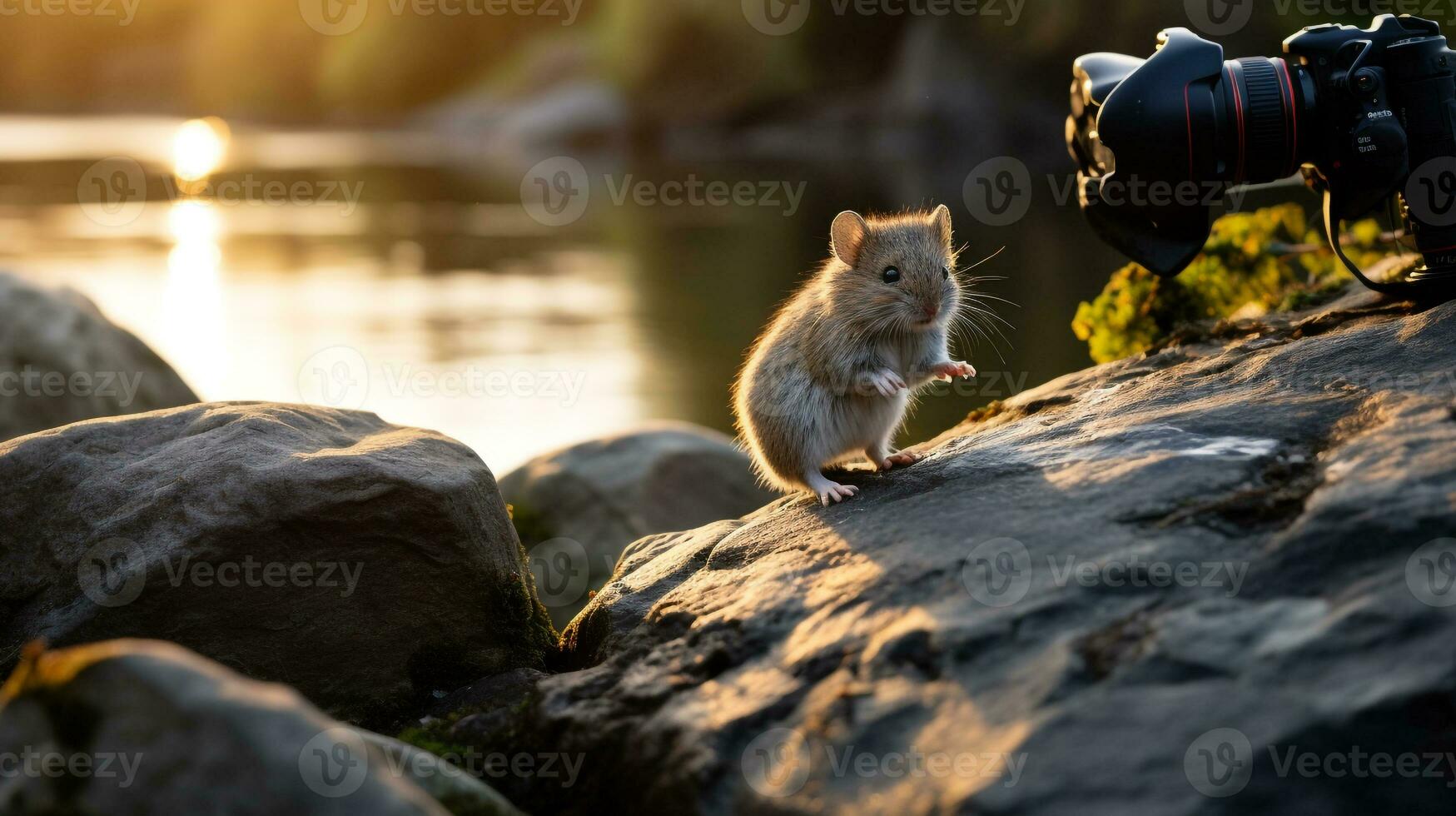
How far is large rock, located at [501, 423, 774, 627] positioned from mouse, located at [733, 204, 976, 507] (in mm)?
2632

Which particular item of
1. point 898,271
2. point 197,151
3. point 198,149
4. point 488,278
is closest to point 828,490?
point 898,271

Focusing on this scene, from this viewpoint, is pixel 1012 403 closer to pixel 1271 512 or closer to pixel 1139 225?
pixel 1139 225

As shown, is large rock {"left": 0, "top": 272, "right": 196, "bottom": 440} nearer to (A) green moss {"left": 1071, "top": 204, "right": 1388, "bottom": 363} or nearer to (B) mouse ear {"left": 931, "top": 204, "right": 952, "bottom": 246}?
(B) mouse ear {"left": 931, "top": 204, "right": 952, "bottom": 246}

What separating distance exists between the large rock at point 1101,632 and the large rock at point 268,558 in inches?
21.4

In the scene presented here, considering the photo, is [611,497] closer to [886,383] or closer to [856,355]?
[856,355]

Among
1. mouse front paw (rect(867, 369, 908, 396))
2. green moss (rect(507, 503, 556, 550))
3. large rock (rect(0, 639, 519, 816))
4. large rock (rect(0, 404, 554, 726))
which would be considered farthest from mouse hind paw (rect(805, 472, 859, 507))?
green moss (rect(507, 503, 556, 550))

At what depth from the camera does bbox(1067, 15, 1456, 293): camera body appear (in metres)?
5.16

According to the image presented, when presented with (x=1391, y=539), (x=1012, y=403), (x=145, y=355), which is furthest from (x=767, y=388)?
(x=145, y=355)

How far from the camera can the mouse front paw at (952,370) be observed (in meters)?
5.41

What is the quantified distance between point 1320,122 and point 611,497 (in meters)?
4.75

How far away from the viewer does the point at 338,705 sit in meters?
5.08

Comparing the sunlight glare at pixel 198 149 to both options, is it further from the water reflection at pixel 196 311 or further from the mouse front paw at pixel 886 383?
the mouse front paw at pixel 886 383

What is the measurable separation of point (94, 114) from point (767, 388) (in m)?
89.5

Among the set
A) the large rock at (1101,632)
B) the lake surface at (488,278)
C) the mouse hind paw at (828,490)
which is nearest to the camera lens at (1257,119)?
the large rock at (1101,632)
